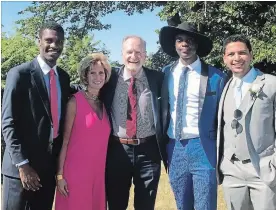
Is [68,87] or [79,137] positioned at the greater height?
[68,87]

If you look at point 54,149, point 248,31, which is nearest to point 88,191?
point 54,149

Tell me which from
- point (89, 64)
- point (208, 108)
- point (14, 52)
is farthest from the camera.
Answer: point (14, 52)

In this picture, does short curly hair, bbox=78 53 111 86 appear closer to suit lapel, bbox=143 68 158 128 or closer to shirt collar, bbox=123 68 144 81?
shirt collar, bbox=123 68 144 81

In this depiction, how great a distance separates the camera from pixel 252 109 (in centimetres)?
385

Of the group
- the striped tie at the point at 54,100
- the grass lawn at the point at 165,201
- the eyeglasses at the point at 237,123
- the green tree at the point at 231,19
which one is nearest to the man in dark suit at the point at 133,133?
the striped tie at the point at 54,100

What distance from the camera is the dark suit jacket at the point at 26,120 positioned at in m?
3.74

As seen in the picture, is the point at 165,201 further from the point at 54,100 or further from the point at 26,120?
the point at 26,120

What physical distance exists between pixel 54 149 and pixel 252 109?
1740 millimetres

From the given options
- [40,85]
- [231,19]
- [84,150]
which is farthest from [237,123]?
[231,19]

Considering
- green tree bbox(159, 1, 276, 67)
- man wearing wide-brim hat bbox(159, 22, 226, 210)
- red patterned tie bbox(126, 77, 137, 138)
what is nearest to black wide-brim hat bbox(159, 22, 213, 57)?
man wearing wide-brim hat bbox(159, 22, 226, 210)

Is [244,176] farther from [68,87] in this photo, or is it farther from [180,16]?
[180,16]

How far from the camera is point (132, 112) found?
14.0ft

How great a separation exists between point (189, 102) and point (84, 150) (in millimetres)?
1064

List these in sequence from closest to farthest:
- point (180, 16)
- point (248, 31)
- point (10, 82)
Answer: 1. point (10, 82)
2. point (248, 31)
3. point (180, 16)
